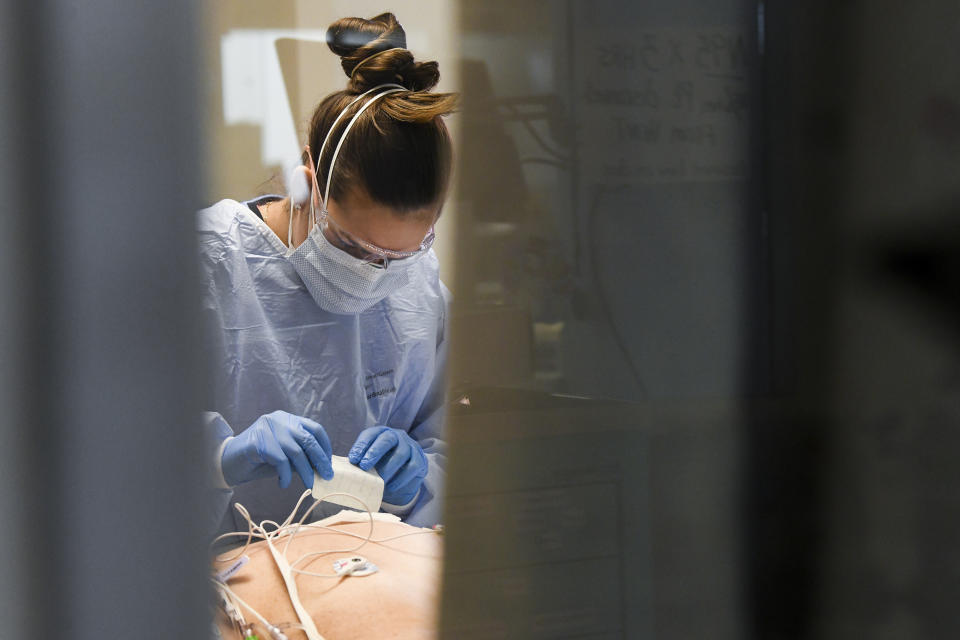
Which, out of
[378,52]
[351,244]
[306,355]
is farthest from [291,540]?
[378,52]

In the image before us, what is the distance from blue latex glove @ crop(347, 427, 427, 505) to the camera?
2.77 feet

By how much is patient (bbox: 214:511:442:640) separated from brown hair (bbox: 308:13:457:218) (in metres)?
0.36

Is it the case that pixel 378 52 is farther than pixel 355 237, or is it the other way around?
pixel 355 237

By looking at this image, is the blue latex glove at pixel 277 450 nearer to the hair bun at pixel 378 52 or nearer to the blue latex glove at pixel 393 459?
the blue latex glove at pixel 393 459

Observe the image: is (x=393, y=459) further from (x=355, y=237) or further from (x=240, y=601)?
(x=355, y=237)

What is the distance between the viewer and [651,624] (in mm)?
769

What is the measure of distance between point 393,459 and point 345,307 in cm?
20

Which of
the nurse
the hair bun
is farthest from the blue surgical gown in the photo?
the hair bun

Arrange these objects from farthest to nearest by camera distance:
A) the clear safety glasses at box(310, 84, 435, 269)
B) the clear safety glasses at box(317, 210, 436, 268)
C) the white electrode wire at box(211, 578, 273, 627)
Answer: the clear safety glasses at box(317, 210, 436, 268), the clear safety glasses at box(310, 84, 435, 269), the white electrode wire at box(211, 578, 273, 627)

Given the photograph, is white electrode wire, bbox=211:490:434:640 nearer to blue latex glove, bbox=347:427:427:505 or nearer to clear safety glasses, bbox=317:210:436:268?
blue latex glove, bbox=347:427:427:505

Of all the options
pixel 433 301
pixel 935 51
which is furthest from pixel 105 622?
pixel 935 51

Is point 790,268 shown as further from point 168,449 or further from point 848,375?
point 168,449

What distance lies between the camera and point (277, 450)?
791 mm

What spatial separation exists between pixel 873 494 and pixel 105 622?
684 millimetres
